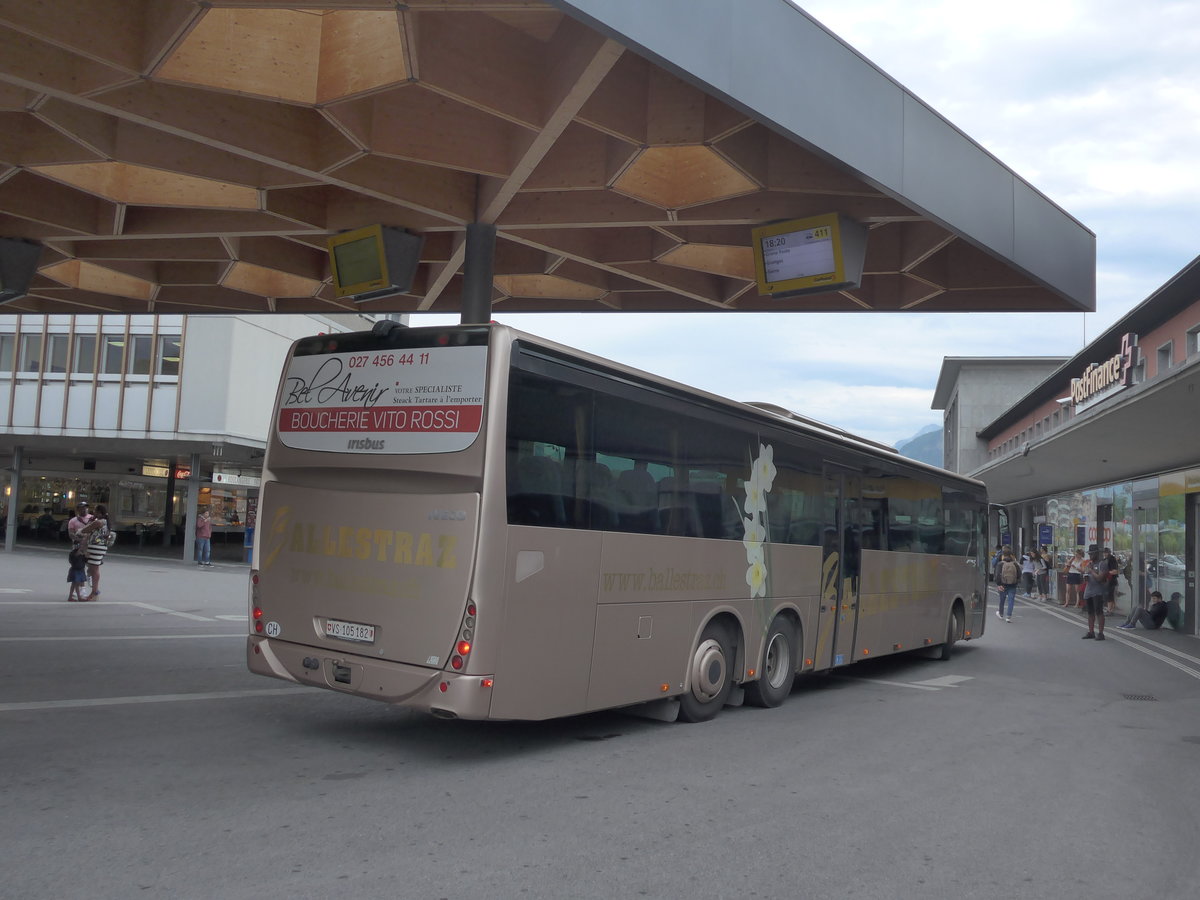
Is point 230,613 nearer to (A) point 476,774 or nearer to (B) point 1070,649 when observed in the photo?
(A) point 476,774

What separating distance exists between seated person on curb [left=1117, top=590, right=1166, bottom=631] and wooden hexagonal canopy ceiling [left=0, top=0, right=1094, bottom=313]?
14462 millimetres

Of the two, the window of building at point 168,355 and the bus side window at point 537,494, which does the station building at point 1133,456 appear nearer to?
the bus side window at point 537,494

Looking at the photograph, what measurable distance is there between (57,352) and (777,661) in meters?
31.8

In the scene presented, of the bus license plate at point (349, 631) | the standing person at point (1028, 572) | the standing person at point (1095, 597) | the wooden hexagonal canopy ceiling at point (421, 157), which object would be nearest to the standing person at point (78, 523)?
the wooden hexagonal canopy ceiling at point (421, 157)

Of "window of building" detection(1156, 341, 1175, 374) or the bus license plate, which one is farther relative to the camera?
Answer: "window of building" detection(1156, 341, 1175, 374)

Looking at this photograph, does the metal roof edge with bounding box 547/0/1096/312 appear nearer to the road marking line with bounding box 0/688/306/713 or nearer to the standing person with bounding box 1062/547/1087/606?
the road marking line with bounding box 0/688/306/713

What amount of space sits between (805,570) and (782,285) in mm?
3226

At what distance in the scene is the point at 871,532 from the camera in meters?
13.3

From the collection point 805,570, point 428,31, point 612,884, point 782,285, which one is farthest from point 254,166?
point 612,884

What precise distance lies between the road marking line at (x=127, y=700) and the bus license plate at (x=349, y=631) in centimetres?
263

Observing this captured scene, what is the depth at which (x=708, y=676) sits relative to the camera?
971 centimetres

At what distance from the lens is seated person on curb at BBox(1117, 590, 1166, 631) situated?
78.7 feet

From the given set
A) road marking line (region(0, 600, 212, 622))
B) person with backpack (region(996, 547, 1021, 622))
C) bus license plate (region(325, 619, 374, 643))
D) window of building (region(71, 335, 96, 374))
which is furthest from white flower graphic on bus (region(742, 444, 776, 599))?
window of building (region(71, 335, 96, 374))

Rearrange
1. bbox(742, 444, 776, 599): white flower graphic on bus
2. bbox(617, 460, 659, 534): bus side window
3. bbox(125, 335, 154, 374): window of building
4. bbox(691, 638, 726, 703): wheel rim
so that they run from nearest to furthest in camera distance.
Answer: bbox(617, 460, 659, 534): bus side window, bbox(691, 638, 726, 703): wheel rim, bbox(742, 444, 776, 599): white flower graphic on bus, bbox(125, 335, 154, 374): window of building
